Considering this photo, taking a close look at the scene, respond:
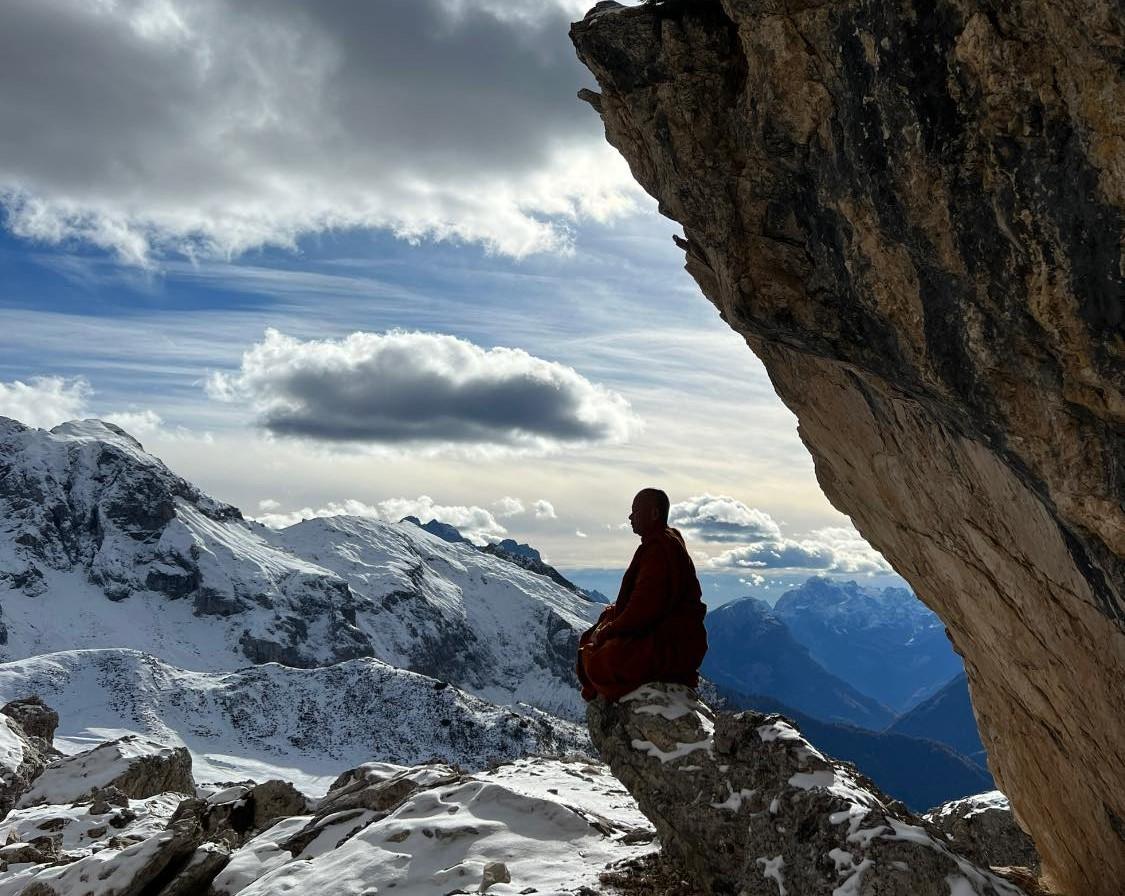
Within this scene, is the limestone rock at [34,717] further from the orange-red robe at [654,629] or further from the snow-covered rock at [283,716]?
the orange-red robe at [654,629]

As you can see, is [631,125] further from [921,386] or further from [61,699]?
[61,699]

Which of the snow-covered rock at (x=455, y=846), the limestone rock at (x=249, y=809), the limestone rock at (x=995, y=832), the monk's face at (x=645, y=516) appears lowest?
the limestone rock at (x=249, y=809)

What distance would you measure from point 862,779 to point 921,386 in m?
5.08

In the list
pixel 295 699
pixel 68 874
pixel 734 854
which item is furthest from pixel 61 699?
pixel 734 854

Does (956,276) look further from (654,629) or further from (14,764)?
(14,764)

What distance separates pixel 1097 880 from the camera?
36.6 feet

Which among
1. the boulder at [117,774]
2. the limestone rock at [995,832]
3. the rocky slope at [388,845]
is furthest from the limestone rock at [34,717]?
the limestone rock at [995,832]

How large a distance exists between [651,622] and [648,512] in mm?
1769

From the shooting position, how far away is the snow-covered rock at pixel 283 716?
100 meters

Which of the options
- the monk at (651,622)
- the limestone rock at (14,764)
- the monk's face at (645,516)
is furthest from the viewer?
the limestone rock at (14,764)

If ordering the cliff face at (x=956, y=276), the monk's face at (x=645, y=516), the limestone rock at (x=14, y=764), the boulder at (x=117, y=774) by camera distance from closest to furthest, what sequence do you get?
the cliff face at (x=956, y=276)
the monk's face at (x=645, y=516)
the boulder at (x=117, y=774)
the limestone rock at (x=14, y=764)

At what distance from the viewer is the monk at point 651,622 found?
1348 cm

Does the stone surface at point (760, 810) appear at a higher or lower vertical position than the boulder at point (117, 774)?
higher

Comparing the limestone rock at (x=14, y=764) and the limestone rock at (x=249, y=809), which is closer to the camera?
the limestone rock at (x=249, y=809)
